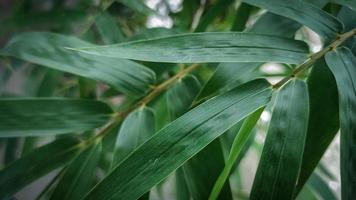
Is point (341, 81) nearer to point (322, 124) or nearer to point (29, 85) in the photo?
point (322, 124)

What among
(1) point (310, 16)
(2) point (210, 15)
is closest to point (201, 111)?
(1) point (310, 16)

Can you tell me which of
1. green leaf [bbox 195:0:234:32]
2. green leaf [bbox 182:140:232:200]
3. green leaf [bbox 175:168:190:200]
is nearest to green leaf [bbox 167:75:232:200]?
green leaf [bbox 182:140:232:200]

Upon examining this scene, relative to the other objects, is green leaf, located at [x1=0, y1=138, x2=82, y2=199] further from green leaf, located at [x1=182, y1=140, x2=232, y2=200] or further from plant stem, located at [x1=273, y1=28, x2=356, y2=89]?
plant stem, located at [x1=273, y1=28, x2=356, y2=89]

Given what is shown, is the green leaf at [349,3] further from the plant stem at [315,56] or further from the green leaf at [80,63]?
the green leaf at [80,63]

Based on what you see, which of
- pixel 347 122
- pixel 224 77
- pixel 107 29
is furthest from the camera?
pixel 107 29

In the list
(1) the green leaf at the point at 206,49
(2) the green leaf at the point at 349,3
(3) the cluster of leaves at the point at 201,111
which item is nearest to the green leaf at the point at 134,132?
(3) the cluster of leaves at the point at 201,111

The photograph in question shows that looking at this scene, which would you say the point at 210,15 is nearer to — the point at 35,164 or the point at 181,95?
the point at 181,95
